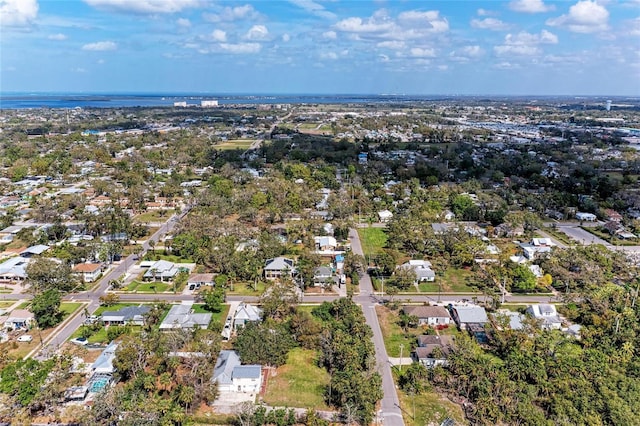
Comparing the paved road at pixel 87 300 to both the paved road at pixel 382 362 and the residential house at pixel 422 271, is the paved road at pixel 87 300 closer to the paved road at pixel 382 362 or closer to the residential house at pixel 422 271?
the paved road at pixel 382 362

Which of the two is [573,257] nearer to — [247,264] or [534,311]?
[534,311]

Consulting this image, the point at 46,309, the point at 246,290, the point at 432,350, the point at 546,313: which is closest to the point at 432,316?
the point at 432,350

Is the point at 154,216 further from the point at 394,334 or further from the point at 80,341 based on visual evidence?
the point at 394,334

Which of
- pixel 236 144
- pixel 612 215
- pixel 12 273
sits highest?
pixel 236 144

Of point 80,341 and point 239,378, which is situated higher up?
point 239,378

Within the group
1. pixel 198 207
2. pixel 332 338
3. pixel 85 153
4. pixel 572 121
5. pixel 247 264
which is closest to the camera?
pixel 332 338

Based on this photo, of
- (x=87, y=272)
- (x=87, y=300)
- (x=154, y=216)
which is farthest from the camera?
(x=154, y=216)

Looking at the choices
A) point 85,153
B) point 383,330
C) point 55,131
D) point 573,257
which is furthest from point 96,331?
point 55,131
